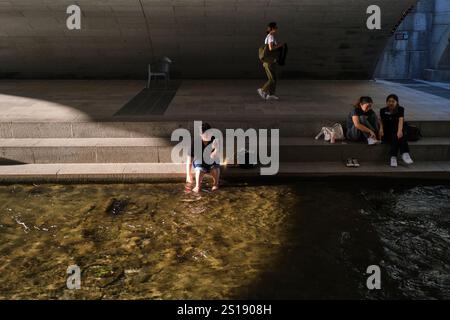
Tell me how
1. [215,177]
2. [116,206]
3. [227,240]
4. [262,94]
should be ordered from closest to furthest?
[227,240] < [116,206] < [215,177] < [262,94]

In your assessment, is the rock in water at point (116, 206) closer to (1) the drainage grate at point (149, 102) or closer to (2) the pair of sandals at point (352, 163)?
(1) the drainage grate at point (149, 102)

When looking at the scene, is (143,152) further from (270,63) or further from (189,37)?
(189,37)

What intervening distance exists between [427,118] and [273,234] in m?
5.28

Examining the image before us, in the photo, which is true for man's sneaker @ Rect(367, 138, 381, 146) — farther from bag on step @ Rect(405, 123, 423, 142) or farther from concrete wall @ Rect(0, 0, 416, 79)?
concrete wall @ Rect(0, 0, 416, 79)

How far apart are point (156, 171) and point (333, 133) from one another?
364cm

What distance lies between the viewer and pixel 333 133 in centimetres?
870

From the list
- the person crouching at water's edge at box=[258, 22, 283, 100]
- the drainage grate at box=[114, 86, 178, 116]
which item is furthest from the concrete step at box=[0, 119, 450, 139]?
the person crouching at water's edge at box=[258, 22, 283, 100]

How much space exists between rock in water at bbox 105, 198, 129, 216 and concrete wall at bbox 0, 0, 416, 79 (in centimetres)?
721

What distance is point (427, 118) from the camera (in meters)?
9.20

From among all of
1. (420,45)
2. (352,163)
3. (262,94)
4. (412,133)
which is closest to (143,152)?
(352,163)

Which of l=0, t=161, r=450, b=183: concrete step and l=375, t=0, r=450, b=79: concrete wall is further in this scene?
l=375, t=0, r=450, b=79: concrete wall

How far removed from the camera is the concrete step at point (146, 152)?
333 inches

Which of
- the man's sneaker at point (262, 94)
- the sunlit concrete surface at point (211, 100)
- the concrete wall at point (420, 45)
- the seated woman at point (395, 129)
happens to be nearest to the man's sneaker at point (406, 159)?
the seated woman at point (395, 129)

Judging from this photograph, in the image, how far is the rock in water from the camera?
6656 millimetres
